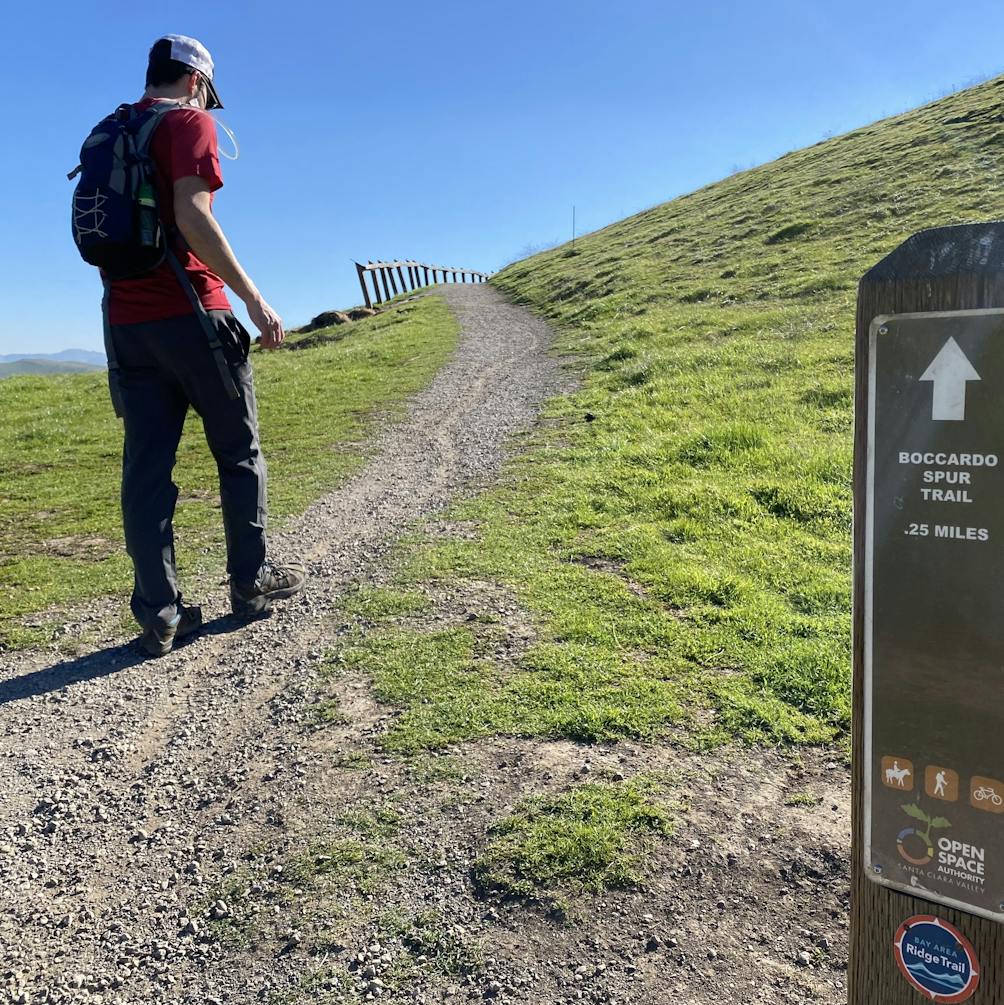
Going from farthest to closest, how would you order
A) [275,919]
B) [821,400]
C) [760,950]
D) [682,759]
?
[821,400] → [682,759] → [275,919] → [760,950]

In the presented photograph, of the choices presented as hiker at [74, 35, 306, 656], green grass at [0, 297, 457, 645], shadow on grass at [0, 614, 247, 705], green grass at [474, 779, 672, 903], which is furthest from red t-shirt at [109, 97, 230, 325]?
green grass at [474, 779, 672, 903]

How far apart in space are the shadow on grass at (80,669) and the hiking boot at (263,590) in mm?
121

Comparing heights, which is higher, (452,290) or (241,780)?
(452,290)

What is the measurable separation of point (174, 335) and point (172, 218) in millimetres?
551

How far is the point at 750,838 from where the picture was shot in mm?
2631

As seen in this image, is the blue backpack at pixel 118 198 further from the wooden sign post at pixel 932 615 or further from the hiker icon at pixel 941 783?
the hiker icon at pixel 941 783

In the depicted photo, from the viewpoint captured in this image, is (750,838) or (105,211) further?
(105,211)

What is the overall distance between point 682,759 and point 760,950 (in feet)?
2.72

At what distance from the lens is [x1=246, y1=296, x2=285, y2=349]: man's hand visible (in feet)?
13.3

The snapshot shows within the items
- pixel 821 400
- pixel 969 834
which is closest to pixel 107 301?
pixel 969 834

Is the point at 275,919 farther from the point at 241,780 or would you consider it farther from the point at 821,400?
the point at 821,400

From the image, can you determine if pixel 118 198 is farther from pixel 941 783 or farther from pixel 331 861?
pixel 941 783

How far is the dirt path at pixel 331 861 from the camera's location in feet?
7.26

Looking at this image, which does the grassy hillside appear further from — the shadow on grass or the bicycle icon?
the bicycle icon
